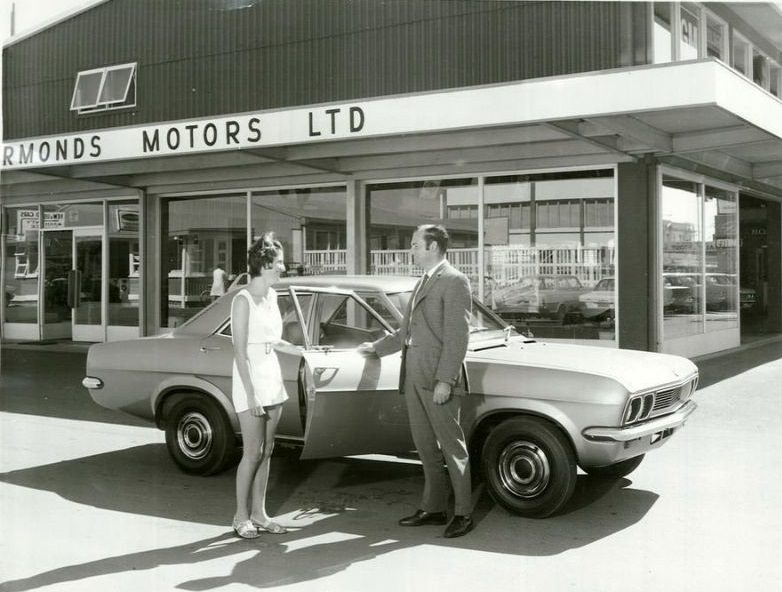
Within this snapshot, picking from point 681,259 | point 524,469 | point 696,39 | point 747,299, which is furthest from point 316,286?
point 747,299

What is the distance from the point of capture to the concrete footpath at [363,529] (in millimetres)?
4254

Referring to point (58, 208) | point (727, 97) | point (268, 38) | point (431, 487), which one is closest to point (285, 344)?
point (431, 487)

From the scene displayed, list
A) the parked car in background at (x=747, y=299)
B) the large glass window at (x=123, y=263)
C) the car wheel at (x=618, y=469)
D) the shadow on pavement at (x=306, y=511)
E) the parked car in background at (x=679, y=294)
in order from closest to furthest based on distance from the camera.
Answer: the shadow on pavement at (x=306, y=511), the car wheel at (x=618, y=469), the parked car in background at (x=679, y=294), the large glass window at (x=123, y=263), the parked car in background at (x=747, y=299)

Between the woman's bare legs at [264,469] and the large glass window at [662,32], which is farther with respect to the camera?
the large glass window at [662,32]

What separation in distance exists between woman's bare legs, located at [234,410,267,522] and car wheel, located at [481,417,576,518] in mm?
1451

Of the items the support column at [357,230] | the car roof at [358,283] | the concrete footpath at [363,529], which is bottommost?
the concrete footpath at [363,529]

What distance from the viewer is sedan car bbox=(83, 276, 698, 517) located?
5137 mm

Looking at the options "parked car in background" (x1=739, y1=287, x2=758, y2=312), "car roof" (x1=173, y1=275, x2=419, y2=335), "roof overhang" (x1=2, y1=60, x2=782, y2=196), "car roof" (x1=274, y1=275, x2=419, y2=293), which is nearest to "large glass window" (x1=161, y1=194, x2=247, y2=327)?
"roof overhang" (x1=2, y1=60, x2=782, y2=196)

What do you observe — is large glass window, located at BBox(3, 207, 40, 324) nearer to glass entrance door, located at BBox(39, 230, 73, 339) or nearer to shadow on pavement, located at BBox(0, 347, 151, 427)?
glass entrance door, located at BBox(39, 230, 73, 339)

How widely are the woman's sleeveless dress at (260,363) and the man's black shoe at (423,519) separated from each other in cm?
109

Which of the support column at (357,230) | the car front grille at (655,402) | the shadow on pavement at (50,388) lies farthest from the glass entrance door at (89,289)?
the car front grille at (655,402)

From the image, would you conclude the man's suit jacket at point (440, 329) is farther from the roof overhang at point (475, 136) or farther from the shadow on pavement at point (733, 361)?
the shadow on pavement at point (733, 361)

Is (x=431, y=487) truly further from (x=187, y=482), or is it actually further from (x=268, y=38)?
(x=268, y=38)

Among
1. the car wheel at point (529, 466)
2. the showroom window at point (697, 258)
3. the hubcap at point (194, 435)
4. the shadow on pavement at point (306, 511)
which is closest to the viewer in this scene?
the shadow on pavement at point (306, 511)
